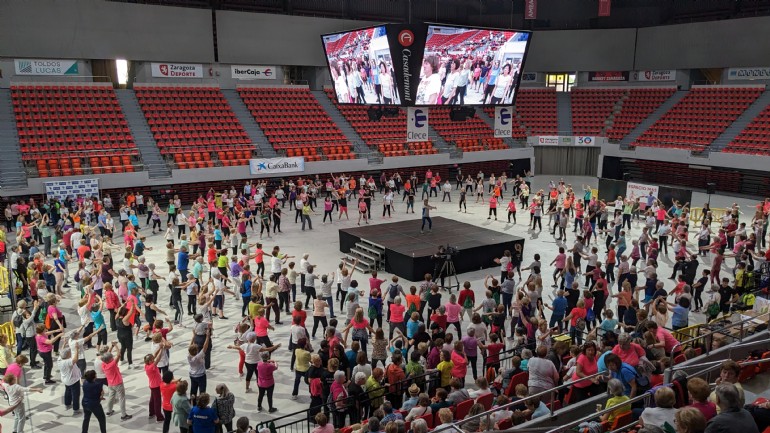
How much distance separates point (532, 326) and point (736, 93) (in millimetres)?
31754

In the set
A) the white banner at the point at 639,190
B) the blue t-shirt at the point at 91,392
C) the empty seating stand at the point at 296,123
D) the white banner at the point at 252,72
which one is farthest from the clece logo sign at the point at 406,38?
the white banner at the point at 252,72

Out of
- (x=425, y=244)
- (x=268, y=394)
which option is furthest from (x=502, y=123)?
(x=268, y=394)

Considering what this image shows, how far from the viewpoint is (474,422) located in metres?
7.48

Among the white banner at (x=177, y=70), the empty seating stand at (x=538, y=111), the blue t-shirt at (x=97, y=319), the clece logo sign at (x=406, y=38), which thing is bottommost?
the blue t-shirt at (x=97, y=319)

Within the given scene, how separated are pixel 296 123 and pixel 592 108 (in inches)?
801

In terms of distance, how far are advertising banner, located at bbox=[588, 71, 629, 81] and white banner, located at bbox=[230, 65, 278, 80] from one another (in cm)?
2222

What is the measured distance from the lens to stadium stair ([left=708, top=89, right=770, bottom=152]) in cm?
3228

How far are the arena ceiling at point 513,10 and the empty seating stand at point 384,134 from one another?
5.39m

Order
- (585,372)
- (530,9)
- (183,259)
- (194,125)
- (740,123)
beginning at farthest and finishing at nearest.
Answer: (530,9), (740,123), (194,125), (183,259), (585,372)

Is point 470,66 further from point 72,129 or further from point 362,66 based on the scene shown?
point 72,129

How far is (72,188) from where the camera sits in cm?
2498

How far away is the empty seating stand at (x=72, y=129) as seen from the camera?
85.5ft

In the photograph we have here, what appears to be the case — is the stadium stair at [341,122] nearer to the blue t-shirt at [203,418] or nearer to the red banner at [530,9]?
the red banner at [530,9]

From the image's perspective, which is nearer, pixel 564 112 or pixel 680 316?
pixel 680 316
